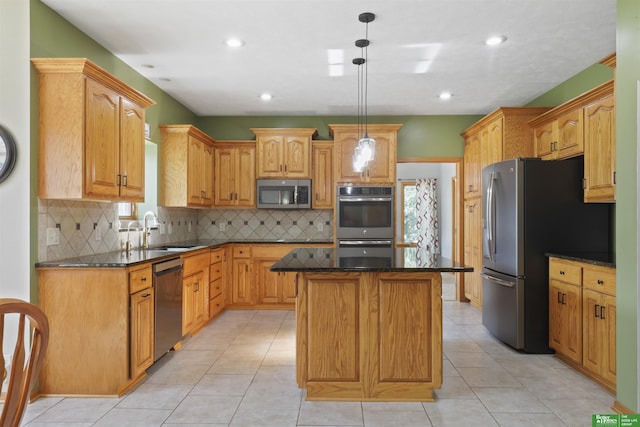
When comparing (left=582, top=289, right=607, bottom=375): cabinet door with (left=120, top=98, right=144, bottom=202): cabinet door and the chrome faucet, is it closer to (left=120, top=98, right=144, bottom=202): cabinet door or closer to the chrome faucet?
(left=120, top=98, right=144, bottom=202): cabinet door

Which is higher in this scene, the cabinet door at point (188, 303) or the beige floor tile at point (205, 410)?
the cabinet door at point (188, 303)

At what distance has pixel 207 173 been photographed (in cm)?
556

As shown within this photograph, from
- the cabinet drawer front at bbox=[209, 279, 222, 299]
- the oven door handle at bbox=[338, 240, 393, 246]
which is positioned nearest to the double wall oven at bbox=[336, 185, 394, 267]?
the oven door handle at bbox=[338, 240, 393, 246]

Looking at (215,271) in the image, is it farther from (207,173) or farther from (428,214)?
(428,214)

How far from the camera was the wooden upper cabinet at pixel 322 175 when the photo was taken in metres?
5.73

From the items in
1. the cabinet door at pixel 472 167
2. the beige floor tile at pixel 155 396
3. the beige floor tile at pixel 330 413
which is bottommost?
the beige floor tile at pixel 155 396

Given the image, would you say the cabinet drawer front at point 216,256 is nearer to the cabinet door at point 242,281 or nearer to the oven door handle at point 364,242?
the cabinet door at point 242,281

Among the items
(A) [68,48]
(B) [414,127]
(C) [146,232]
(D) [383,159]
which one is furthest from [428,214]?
(A) [68,48]

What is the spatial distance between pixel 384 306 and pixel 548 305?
192 centimetres

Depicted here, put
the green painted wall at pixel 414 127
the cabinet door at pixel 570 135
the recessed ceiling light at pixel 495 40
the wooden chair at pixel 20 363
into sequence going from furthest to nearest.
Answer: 1. the green painted wall at pixel 414 127
2. the cabinet door at pixel 570 135
3. the recessed ceiling light at pixel 495 40
4. the wooden chair at pixel 20 363

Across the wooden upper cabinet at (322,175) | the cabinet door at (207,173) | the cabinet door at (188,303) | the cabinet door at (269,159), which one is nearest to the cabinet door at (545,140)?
the wooden upper cabinet at (322,175)

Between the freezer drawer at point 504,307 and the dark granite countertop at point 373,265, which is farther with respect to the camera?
the freezer drawer at point 504,307

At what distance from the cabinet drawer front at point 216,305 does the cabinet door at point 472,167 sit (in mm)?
3520

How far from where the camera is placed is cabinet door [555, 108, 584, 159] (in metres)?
3.68
